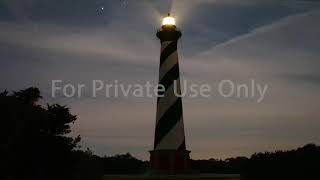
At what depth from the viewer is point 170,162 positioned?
20.9 m

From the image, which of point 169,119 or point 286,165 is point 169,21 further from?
point 286,165

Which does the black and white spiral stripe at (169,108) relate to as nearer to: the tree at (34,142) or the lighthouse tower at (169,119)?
the lighthouse tower at (169,119)

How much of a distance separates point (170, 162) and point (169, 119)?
1.83m

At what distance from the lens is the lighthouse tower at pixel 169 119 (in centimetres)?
2092

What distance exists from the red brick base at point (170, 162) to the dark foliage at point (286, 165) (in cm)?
2285

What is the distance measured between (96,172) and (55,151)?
21.3m

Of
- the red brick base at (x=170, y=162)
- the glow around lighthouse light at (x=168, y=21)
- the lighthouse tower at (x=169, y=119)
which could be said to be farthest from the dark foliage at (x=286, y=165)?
the glow around lighthouse light at (x=168, y=21)

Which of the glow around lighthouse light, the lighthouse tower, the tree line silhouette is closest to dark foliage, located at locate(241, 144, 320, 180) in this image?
the tree line silhouette

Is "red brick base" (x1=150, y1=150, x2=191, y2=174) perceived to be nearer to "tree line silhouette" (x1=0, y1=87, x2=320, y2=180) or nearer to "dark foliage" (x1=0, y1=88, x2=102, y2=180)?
"tree line silhouette" (x1=0, y1=87, x2=320, y2=180)

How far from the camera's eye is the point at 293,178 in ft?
140

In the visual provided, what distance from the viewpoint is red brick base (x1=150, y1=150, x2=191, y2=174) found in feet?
68.2

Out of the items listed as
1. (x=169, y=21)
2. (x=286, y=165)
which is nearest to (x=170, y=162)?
(x=169, y=21)

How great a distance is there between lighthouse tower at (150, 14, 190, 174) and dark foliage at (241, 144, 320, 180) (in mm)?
23003

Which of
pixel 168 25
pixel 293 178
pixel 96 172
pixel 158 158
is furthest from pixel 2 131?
pixel 293 178
